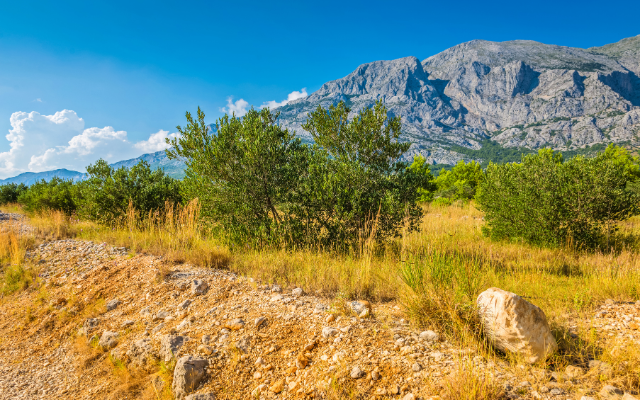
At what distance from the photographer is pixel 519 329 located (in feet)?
9.08

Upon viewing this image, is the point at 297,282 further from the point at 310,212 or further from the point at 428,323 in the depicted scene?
the point at 310,212

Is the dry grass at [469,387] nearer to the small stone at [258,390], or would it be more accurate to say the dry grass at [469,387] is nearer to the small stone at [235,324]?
the small stone at [258,390]

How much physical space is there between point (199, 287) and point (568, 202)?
1047 cm

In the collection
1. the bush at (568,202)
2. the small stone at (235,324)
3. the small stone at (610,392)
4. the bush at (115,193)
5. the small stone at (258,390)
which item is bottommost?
the small stone at (258,390)

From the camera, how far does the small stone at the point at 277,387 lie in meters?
2.79

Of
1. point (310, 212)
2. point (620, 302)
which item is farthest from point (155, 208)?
point (620, 302)

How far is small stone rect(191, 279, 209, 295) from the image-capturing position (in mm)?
4912

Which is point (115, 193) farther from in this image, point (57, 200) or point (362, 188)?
point (362, 188)

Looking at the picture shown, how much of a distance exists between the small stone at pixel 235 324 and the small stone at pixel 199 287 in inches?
50.6

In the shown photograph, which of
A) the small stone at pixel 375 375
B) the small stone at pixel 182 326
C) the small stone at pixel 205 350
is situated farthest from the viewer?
the small stone at pixel 182 326

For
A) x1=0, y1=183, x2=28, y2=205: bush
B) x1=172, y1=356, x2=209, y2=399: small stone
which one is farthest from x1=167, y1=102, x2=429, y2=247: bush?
x1=0, y1=183, x2=28, y2=205: bush

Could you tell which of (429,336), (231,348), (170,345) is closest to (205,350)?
(231,348)

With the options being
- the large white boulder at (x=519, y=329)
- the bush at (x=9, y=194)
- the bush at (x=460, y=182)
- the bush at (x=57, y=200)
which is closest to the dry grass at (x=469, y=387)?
the large white boulder at (x=519, y=329)

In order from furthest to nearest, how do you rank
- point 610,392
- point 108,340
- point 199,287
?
1. point 199,287
2. point 108,340
3. point 610,392
